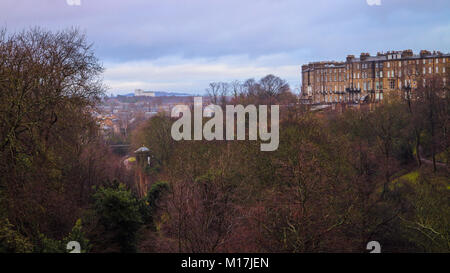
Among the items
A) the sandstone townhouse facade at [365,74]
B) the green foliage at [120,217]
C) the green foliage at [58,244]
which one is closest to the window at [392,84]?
the sandstone townhouse facade at [365,74]

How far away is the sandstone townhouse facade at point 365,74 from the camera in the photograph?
204 ft

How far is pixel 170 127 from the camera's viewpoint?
127ft

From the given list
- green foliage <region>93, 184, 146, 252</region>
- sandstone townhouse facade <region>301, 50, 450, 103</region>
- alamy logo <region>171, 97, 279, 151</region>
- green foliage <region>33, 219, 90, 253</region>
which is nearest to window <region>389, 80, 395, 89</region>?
sandstone townhouse facade <region>301, 50, 450, 103</region>

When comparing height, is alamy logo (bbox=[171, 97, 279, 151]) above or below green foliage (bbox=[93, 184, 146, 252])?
above

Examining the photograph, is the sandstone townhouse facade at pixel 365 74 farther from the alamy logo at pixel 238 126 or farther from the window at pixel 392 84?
the alamy logo at pixel 238 126

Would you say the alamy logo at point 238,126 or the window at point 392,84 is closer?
the alamy logo at point 238,126

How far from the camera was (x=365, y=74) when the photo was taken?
68.8m

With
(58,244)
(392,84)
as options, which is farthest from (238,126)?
(392,84)

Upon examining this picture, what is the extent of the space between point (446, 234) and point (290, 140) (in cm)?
944

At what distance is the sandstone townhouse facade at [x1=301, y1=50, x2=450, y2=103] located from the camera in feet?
204

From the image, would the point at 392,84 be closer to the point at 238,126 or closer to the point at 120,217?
the point at 238,126

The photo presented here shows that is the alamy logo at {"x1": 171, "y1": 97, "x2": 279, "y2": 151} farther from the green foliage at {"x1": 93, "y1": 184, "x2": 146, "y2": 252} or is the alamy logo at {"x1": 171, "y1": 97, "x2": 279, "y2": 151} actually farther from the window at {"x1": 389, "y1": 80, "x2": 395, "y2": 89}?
the window at {"x1": 389, "y1": 80, "x2": 395, "y2": 89}
